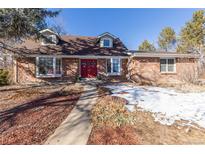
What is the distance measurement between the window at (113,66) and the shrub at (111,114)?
32.5 feet

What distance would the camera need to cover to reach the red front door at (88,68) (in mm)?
17945

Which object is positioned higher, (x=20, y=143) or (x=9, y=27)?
(x=9, y=27)

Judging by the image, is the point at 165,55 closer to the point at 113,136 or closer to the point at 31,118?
the point at 113,136

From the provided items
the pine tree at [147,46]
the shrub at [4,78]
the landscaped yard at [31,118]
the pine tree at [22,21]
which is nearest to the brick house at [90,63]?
the shrub at [4,78]

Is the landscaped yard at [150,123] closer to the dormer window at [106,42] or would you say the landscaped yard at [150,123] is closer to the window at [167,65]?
A: the window at [167,65]

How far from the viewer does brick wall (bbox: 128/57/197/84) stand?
58.3 ft

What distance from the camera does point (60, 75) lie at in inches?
674

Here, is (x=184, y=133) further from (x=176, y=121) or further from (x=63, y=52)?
(x=63, y=52)

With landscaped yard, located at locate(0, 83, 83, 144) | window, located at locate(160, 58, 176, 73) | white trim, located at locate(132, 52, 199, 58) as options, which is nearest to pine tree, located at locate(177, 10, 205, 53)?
white trim, located at locate(132, 52, 199, 58)

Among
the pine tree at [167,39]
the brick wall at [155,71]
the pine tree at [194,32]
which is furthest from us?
the pine tree at [167,39]

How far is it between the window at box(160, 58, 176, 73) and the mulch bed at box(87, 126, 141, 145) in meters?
14.1

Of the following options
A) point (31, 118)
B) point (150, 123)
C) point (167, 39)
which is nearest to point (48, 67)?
point (31, 118)
